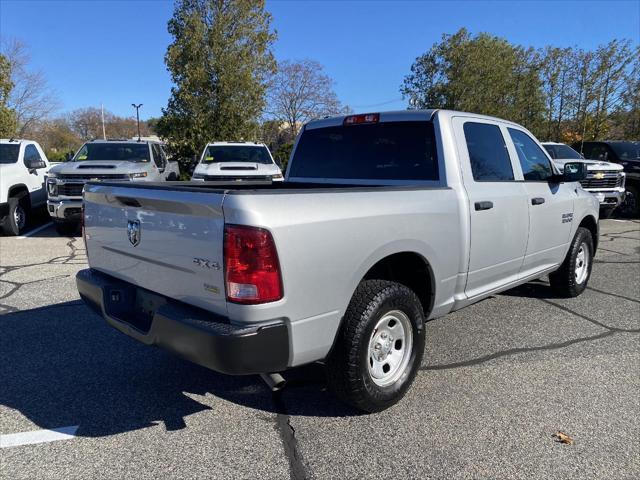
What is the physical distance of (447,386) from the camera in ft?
11.7

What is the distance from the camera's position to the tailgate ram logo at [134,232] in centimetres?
298

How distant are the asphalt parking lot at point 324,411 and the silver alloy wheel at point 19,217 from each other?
613cm

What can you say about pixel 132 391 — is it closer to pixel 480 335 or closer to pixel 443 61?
pixel 480 335

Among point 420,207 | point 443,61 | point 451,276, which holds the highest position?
point 443,61

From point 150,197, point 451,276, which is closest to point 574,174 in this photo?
point 451,276

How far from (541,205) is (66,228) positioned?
9.22 m

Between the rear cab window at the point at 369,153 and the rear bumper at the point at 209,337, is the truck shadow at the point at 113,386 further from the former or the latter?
the rear cab window at the point at 369,153

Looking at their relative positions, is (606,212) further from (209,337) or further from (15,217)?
(15,217)

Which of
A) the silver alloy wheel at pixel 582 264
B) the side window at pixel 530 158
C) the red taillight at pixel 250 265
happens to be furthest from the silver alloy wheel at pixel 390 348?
the silver alloy wheel at pixel 582 264

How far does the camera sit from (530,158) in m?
4.79

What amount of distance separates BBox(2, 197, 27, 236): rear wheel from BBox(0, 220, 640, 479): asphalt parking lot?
5.83 m

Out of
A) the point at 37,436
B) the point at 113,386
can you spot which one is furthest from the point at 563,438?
the point at 37,436

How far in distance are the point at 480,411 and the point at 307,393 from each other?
3.82 feet

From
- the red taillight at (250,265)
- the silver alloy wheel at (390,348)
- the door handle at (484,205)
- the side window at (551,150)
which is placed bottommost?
the silver alloy wheel at (390,348)
